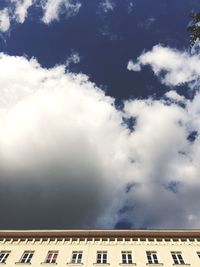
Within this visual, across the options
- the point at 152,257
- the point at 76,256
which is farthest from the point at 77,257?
the point at 152,257

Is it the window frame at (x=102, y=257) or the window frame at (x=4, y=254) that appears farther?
the window frame at (x=4, y=254)

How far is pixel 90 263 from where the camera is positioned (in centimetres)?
2966

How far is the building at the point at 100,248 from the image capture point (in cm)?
2980

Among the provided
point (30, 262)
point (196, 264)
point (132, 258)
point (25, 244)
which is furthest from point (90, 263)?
point (196, 264)

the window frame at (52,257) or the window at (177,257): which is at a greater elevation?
the window at (177,257)

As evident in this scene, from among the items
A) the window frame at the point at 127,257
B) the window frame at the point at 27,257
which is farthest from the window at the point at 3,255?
the window frame at the point at 127,257

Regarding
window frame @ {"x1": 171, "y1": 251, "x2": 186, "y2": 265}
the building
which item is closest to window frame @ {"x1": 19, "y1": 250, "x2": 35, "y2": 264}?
the building

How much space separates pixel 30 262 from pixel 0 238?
6165 mm

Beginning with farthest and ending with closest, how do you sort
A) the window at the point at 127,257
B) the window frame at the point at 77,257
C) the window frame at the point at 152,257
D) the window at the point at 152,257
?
the window frame at the point at 77,257 < the window at the point at 127,257 < the window at the point at 152,257 < the window frame at the point at 152,257

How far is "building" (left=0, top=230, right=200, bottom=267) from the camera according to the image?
29797 millimetres

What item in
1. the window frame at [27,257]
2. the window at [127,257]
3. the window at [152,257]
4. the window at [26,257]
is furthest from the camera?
the window at [26,257]

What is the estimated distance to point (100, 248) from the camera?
31.9 metres

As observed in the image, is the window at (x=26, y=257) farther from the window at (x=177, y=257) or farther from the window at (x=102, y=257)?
the window at (x=177, y=257)

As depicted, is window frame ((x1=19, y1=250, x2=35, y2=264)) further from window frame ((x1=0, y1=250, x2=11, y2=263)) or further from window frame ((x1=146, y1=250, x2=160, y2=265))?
window frame ((x1=146, y1=250, x2=160, y2=265))
